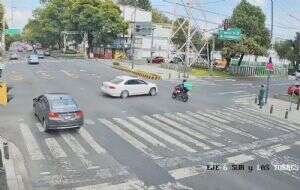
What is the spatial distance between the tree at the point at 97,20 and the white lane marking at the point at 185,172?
235 feet

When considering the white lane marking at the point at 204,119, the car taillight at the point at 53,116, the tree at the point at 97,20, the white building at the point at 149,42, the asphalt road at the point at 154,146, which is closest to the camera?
the asphalt road at the point at 154,146

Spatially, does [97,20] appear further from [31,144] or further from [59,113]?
[31,144]

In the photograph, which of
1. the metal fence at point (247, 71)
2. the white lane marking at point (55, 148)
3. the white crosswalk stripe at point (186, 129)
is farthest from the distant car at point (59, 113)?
the metal fence at point (247, 71)

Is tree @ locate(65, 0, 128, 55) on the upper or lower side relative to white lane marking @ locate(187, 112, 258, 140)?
upper

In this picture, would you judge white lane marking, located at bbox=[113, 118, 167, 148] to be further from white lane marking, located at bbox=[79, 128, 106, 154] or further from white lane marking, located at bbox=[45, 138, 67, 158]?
white lane marking, located at bbox=[45, 138, 67, 158]

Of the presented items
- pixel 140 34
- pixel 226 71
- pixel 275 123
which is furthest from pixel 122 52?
pixel 275 123

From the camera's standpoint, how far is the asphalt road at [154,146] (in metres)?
15.3

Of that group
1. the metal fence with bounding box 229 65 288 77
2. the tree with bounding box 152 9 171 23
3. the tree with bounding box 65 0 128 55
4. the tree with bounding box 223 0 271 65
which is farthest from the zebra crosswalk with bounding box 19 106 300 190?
the tree with bounding box 152 9 171 23

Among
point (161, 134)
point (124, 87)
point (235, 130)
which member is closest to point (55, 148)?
point (161, 134)

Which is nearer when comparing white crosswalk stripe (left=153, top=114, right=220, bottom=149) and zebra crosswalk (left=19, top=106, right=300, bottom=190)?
zebra crosswalk (left=19, top=106, right=300, bottom=190)

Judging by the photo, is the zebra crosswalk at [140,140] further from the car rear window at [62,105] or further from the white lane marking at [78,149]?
the car rear window at [62,105]

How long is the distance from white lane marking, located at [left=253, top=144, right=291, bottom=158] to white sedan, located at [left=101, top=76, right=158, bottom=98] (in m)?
13.6

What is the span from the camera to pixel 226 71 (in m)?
70.2

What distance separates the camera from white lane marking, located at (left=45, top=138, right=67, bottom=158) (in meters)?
17.4
